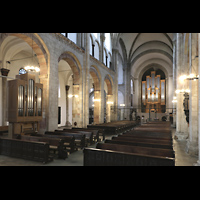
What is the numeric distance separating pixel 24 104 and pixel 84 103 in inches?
256

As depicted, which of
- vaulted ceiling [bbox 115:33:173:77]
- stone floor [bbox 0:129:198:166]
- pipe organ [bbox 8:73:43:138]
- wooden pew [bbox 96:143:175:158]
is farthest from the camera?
vaulted ceiling [bbox 115:33:173:77]

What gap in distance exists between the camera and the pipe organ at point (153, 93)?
31.9 meters

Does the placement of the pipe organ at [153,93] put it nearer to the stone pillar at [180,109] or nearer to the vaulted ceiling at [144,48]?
the vaulted ceiling at [144,48]

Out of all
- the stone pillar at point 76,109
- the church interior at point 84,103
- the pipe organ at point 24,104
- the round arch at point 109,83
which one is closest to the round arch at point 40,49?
the church interior at point 84,103

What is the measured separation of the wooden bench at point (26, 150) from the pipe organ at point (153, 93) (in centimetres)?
2814

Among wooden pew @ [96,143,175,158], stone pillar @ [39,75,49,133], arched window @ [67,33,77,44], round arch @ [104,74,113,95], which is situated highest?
arched window @ [67,33,77,44]

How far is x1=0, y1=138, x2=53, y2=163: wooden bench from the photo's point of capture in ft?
19.0

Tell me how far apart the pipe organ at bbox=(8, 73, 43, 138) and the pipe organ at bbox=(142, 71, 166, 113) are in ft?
84.9

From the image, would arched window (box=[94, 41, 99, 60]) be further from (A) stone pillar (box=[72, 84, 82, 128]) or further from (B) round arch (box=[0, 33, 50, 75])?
(B) round arch (box=[0, 33, 50, 75])

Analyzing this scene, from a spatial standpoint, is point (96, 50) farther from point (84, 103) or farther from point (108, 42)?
point (84, 103)

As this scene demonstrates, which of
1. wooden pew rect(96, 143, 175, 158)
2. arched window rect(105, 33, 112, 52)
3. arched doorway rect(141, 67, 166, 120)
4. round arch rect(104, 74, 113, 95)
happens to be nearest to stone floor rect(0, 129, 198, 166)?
wooden pew rect(96, 143, 175, 158)

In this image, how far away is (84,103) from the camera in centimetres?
1442

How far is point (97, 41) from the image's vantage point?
721 inches
